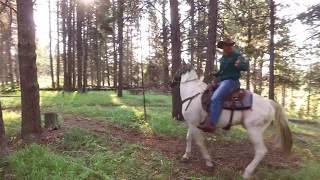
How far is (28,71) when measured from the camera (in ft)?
34.0

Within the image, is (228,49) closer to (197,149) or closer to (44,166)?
(197,149)

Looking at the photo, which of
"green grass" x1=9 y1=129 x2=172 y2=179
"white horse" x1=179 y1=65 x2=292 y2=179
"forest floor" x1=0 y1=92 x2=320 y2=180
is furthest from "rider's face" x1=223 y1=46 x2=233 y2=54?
"green grass" x1=9 y1=129 x2=172 y2=179

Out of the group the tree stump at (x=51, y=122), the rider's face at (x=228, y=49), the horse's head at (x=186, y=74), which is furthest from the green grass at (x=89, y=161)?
the rider's face at (x=228, y=49)

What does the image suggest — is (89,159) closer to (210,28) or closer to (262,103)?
(262,103)

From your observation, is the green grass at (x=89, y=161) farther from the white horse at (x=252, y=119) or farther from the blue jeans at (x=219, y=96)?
the blue jeans at (x=219, y=96)

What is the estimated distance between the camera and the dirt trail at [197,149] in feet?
31.8

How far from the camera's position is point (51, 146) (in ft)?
32.9

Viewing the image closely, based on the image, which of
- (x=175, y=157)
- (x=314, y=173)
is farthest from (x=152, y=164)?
(x=314, y=173)

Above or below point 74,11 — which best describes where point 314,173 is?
below

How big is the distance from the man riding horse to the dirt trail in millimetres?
1203

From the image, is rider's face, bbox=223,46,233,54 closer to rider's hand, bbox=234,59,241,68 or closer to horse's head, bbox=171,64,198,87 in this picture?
rider's hand, bbox=234,59,241,68

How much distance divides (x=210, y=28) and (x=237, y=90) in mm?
6249

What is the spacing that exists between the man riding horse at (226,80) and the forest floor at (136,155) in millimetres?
1156

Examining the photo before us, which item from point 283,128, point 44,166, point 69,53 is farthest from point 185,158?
point 69,53
